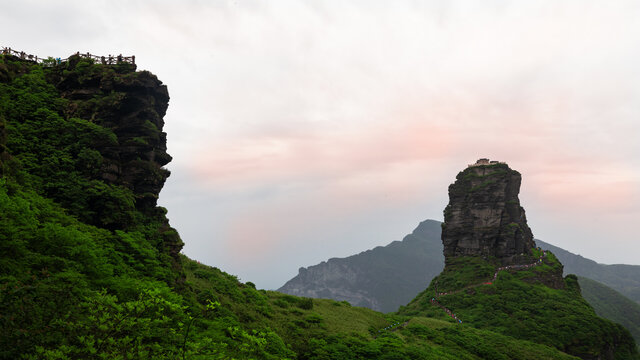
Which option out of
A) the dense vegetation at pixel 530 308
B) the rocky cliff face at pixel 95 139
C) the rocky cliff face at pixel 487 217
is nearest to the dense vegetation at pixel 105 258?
the rocky cliff face at pixel 95 139

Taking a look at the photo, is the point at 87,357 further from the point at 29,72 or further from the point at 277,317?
the point at 29,72

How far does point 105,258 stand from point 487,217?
280ft

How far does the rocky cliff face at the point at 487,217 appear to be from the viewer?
78.2m

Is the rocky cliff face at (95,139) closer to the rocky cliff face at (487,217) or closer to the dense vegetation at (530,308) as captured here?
the dense vegetation at (530,308)

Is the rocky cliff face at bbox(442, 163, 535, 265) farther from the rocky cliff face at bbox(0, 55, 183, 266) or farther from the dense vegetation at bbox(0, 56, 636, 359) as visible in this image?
the rocky cliff face at bbox(0, 55, 183, 266)

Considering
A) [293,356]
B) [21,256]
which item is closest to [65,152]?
[21,256]

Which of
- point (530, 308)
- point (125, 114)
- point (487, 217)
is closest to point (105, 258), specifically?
point (125, 114)

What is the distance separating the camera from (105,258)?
58.1 feet

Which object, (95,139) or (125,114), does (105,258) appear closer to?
(95,139)

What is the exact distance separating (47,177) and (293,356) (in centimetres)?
2273

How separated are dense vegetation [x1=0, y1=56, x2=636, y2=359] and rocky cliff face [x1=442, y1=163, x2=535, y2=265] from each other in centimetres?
4624

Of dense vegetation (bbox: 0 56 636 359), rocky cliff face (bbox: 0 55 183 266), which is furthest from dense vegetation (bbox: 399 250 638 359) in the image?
rocky cliff face (bbox: 0 55 183 266)

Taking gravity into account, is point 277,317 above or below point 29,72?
below

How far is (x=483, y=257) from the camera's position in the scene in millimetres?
78125
